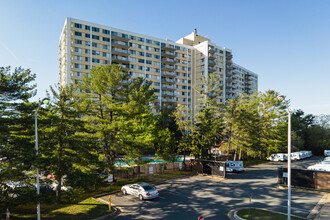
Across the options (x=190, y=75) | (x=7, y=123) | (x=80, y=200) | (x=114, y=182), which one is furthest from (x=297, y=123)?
(x=7, y=123)

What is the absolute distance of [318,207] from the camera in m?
17.1

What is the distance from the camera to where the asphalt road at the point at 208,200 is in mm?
16078

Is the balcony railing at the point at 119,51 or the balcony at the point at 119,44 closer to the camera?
the balcony railing at the point at 119,51

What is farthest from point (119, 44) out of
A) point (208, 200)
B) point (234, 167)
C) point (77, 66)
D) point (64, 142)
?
point (208, 200)

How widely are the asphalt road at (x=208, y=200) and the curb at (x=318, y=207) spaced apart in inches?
13.4

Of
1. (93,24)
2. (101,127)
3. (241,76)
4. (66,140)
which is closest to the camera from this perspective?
(66,140)

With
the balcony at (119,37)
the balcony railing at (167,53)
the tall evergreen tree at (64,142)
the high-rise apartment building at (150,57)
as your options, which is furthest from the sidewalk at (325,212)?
the balcony railing at (167,53)

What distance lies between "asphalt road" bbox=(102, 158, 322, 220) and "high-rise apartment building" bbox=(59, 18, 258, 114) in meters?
28.5

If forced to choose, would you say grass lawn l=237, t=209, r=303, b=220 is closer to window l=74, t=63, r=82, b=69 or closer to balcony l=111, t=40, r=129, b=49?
window l=74, t=63, r=82, b=69

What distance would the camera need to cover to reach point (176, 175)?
29938mm

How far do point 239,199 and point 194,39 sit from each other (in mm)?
76162

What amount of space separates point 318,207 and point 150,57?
62.6 metres

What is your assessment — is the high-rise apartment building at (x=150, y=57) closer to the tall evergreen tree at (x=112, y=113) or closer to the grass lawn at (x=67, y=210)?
the tall evergreen tree at (x=112, y=113)

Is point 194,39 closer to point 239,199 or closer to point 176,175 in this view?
point 176,175
